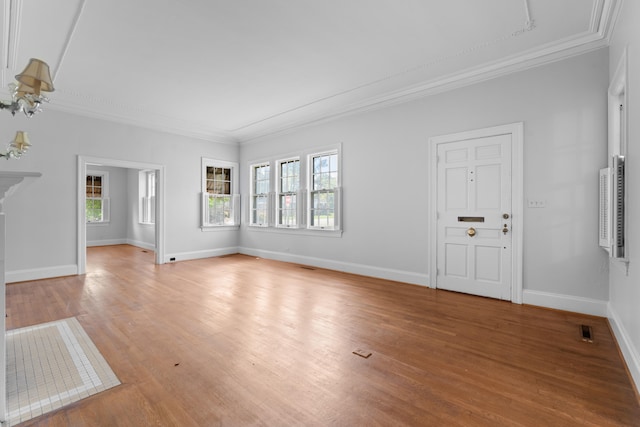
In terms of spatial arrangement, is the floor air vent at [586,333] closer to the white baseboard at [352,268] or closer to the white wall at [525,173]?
the white wall at [525,173]

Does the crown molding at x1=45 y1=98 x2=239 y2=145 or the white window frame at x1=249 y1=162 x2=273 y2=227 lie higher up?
the crown molding at x1=45 y1=98 x2=239 y2=145

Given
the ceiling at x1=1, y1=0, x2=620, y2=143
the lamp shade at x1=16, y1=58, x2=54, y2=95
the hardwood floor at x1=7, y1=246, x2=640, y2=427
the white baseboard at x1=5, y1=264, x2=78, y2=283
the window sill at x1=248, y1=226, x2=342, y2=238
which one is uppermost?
the ceiling at x1=1, y1=0, x2=620, y2=143

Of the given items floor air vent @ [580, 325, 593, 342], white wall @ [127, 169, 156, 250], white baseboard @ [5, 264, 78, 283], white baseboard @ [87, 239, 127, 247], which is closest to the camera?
floor air vent @ [580, 325, 593, 342]

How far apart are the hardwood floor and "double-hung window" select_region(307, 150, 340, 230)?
1.85 m

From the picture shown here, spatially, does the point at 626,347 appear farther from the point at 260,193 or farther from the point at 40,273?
the point at 40,273

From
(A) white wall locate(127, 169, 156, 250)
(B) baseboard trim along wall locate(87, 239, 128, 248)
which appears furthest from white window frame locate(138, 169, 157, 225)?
(B) baseboard trim along wall locate(87, 239, 128, 248)

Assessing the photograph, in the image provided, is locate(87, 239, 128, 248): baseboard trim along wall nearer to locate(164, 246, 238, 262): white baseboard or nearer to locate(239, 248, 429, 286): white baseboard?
locate(164, 246, 238, 262): white baseboard

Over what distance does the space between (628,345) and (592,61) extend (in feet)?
9.62

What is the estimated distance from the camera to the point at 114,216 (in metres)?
9.90

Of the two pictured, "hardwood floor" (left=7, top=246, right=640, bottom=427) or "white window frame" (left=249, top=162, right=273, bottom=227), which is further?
"white window frame" (left=249, top=162, right=273, bottom=227)

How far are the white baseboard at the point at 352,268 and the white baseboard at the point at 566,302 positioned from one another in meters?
1.28

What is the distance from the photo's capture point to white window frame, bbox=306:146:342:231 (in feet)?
18.5

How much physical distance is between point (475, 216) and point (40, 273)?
681 cm

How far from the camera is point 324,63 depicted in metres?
3.88
